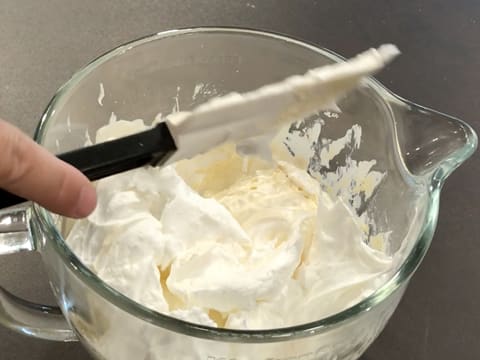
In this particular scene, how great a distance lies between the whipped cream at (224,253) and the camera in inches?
21.7

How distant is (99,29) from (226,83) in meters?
0.32

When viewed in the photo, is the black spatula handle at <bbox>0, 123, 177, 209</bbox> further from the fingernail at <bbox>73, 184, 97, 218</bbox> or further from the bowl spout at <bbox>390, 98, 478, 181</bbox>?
the bowl spout at <bbox>390, 98, 478, 181</bbox>

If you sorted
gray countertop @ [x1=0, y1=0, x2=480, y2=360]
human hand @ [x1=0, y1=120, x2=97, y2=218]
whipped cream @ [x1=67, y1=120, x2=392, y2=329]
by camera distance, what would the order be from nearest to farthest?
human hand @ [x1=0, y1=120, x2=97, y2=218] < whipped cream @ [x1=67, y1=120, x2=392, y2=329] < gray countertop @ [x1=0, y1=0, x2=480, y2=360]

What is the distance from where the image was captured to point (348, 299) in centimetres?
58

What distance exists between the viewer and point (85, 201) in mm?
461

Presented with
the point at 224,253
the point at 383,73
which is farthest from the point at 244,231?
the point at 383,73

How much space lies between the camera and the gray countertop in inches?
27.5

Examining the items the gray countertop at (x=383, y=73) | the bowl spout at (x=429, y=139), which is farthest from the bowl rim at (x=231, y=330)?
the gray countertop at (x=383, y=73)

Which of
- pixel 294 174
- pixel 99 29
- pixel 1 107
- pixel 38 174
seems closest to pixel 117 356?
pixel 38 174

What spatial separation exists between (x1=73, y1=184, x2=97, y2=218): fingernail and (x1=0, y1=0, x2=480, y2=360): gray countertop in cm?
24

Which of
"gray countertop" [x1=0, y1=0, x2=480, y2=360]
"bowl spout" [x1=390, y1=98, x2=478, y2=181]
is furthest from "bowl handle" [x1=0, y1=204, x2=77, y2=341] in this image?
"bowl spout" [x1=390, y1=98, x2=478, y2=181]

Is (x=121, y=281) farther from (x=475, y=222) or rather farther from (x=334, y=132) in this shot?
(x=475, y=222)

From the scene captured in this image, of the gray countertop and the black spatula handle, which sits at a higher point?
the black spatula handle

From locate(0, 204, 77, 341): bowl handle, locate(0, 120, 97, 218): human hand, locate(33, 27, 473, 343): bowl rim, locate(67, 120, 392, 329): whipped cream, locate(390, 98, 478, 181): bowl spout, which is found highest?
locate(0, 120, 97, 218): human hand
